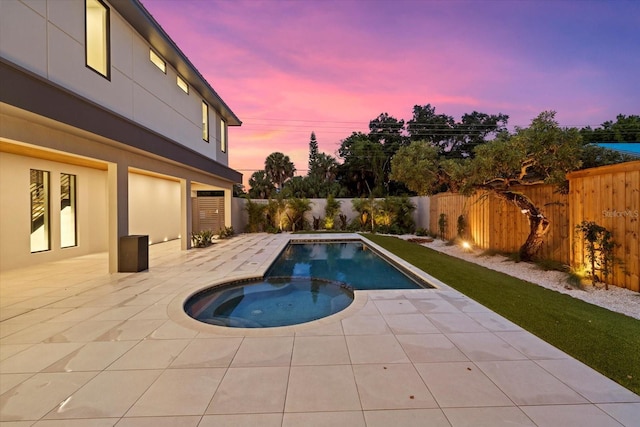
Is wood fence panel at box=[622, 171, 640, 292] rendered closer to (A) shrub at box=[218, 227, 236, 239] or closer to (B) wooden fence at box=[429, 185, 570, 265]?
(B) wooden fence at box=[429, 185, 570, 265]

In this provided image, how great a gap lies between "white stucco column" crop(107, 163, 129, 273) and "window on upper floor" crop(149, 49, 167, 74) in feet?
12.0

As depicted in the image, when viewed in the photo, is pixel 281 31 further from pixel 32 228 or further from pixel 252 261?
pixel 32 228

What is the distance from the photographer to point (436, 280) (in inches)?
237

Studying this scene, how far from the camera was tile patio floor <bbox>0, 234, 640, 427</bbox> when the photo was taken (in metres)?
2.12

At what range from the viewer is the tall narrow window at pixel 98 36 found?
639 centimetres

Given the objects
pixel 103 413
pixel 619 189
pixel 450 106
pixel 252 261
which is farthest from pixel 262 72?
pixel 450 106

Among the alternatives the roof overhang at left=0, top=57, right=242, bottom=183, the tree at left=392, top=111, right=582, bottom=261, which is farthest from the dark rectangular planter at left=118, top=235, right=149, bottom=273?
the tree at left=392, top=111, right=582, bottom=261

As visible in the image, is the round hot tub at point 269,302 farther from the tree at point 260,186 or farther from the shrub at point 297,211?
the tree at point 260,186

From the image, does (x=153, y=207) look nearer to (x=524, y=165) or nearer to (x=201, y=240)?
(x=201, y=240)

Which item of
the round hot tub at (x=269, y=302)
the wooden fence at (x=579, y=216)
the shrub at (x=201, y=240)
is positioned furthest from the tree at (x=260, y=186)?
the round hot tub at (x=269, y=302)

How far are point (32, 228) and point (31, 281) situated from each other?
2581 mm

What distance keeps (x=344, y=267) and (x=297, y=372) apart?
5973 millimetres

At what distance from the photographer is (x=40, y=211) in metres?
8.20

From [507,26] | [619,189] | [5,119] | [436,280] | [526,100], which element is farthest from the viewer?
[526,100]
